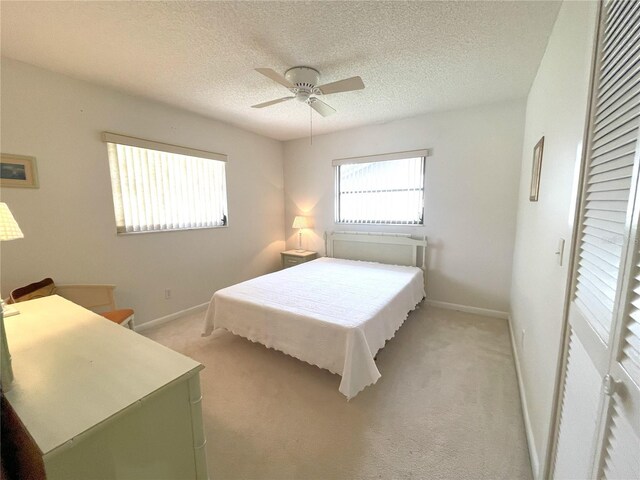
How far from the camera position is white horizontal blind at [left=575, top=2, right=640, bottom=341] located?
2.29 ft

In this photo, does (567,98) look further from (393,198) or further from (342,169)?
(342,169)

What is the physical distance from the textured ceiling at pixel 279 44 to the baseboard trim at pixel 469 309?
2494mm

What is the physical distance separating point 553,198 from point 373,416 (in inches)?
67.5

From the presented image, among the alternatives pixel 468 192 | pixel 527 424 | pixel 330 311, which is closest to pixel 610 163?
pixel 527 424

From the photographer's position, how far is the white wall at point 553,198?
1.12m

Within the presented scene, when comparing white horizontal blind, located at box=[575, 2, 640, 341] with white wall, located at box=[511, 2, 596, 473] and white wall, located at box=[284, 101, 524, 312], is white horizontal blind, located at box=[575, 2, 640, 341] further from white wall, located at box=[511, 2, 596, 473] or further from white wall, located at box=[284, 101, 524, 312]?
white wall, located at box=[284, 101, 524, 312]

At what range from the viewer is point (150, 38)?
6.03 ft

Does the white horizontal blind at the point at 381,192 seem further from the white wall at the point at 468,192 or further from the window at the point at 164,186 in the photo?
the window at the point at 164,186

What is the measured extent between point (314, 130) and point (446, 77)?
2.10 meters

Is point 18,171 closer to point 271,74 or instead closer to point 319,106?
point 271,74

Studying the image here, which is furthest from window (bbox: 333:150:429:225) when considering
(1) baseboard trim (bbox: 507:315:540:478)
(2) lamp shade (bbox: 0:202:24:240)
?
(2) lamp shade (bbox: 0:202:24:240)

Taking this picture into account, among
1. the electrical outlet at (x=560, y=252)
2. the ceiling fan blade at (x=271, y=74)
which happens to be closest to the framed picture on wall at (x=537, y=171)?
the electrical outlet at (x=560, y=252)

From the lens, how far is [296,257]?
4.41 m

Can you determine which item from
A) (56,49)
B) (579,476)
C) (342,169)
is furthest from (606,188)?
(342,169)
